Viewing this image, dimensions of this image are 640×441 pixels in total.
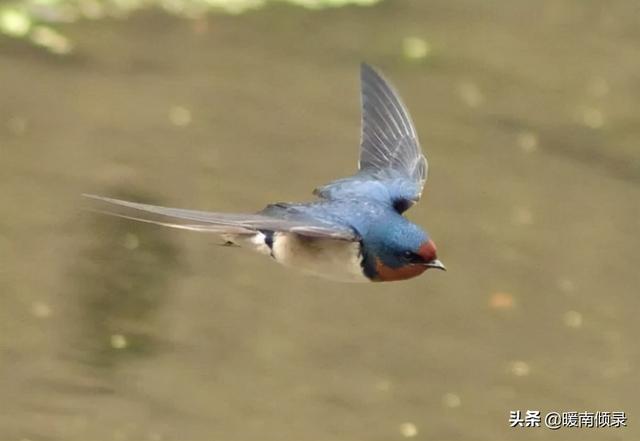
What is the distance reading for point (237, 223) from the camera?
1.93 metres

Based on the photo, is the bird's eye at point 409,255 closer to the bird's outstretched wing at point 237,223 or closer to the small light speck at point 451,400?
the bird's outstretched wing at point 237,223

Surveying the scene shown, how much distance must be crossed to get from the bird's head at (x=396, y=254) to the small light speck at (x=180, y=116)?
285 centimetres

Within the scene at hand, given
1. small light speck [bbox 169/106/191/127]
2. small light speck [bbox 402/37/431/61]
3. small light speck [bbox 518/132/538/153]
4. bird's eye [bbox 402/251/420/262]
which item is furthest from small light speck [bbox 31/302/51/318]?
small light speck [bbox 402/37/431/61]

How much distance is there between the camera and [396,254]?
2.16 m

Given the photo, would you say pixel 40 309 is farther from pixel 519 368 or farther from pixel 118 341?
pixel 519 368

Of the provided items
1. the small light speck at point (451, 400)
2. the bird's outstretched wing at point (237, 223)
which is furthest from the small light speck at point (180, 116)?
the bird's outstretched wing at point (237, 223)

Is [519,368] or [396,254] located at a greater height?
[519,368]

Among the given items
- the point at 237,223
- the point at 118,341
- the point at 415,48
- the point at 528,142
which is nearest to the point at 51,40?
the point at 415,48

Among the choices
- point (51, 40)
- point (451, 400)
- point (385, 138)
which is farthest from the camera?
point (51, 40)

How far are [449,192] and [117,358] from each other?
1.72 m

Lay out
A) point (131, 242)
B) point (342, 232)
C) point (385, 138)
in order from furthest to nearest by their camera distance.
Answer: point (131, 242) < point (385, 138) < point (342, 232)

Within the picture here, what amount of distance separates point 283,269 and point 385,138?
1368mm

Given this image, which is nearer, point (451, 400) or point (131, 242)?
point (451, 400)

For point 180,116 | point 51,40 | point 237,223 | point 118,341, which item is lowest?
point 237,223
